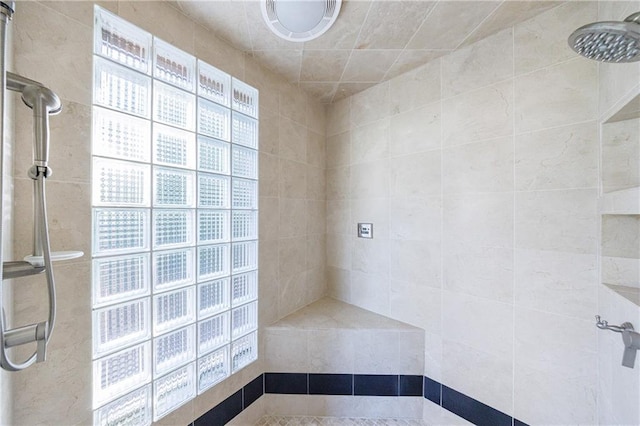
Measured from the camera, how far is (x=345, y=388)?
4.99 ft

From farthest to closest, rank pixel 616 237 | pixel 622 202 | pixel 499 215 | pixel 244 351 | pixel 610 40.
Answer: pixel 244 351 → pixel 499 215 → pixel 616 237 → pixel 622 202 → pixel 610 40

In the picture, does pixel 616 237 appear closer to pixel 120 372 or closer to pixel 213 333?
pixel 213 333

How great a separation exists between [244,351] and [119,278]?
81 centimetres

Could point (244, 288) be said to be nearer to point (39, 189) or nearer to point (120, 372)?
point (120, 372)

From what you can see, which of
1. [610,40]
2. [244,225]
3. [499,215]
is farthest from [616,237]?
[244,225]

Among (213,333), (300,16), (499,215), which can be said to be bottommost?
(213,333)

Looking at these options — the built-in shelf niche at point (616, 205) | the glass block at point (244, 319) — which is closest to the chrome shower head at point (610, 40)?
the built-in shelf niche at point (616, 205)

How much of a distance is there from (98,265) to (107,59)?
0.78m

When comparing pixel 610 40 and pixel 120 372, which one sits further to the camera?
pixel 120 372

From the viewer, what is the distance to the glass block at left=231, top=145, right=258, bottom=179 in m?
1.38

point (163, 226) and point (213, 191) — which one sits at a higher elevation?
point (213, 191)

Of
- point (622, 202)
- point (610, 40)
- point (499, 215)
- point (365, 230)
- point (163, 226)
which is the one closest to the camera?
point (610, 40)

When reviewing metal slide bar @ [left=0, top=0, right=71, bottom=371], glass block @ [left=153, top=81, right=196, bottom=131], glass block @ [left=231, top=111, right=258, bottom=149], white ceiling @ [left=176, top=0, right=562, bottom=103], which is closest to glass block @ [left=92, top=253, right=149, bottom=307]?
metal slide bar @ [left=0, top=0, right=71, bottom=371]

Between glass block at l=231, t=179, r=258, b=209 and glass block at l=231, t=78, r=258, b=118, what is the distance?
1.37 ft
